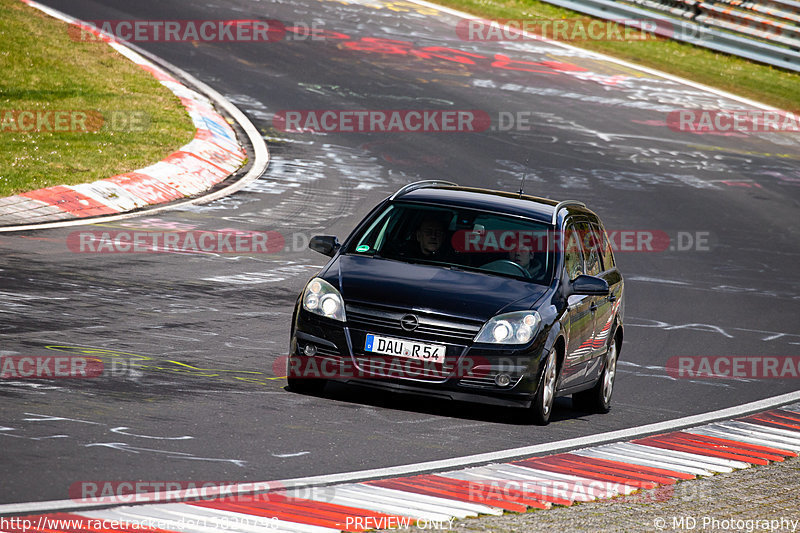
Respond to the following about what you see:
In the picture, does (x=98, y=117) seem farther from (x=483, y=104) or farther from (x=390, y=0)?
(x=390, y=0)

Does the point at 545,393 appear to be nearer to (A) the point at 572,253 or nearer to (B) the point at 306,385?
(A) the point at 572,253

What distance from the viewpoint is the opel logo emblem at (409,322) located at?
8680 mm

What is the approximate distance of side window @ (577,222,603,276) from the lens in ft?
34.7

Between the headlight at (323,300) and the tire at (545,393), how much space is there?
4.93 feet

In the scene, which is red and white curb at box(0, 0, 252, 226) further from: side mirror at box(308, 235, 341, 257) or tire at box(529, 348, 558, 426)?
tire at box(529, 348, 558, 426)

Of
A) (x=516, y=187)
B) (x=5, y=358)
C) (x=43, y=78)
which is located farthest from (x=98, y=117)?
(x=5, y=358)

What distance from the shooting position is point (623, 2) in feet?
111

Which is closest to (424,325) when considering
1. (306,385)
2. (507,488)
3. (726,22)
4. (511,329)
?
(511,329)

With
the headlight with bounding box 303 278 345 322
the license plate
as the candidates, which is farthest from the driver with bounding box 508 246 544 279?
the headlight with bounding box 303 278 345 322

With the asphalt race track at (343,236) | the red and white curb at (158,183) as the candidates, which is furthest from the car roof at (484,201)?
the red and white curb at (158,183)

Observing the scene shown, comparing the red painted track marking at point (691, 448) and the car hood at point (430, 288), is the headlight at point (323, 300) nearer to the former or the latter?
the car hood at point (430, 288)

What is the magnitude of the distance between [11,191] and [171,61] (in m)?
11.4

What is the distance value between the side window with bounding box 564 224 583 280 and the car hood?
0.61 metres

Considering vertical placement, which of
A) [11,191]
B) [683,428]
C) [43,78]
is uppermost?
[43,78]
